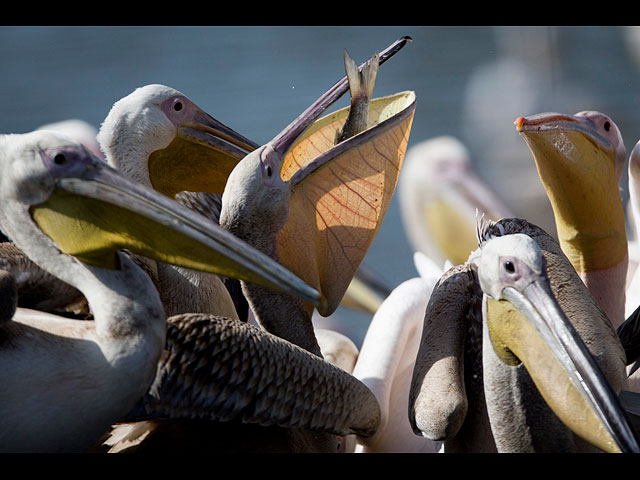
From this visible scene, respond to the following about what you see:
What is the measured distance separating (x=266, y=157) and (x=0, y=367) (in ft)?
1.84

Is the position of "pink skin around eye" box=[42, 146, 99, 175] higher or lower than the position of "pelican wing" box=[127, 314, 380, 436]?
higher

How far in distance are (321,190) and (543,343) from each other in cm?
58

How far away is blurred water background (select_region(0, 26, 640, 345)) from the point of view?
303 cm

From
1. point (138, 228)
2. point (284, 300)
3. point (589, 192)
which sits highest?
point (589, 192)

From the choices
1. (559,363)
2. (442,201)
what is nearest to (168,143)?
(559,363)

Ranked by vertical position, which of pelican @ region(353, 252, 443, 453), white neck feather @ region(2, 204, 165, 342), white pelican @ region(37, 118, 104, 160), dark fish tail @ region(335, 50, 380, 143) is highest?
dark fish tail @ region(335, 50, 380, 143)

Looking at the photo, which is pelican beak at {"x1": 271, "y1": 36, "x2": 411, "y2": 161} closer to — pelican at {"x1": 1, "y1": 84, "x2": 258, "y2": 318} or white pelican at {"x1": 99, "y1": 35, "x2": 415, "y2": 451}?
white pelican at {"x1": 99, "y1": 35, "x2": 415, "y2": 451}

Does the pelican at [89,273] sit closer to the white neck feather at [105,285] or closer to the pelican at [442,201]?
the white neck feather at [105,285]

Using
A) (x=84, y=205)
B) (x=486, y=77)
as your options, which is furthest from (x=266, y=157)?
(x=486, y=77)

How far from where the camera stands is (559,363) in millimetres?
986

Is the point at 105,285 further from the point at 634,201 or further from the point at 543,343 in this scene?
the point at 634,201

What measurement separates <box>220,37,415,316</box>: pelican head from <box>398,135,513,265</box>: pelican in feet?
3.85

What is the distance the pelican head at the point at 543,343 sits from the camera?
0.95m

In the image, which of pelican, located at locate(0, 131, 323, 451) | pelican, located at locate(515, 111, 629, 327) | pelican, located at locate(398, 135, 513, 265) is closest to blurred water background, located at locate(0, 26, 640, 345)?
pelican, located at locate(398, 135, 513, 265)
